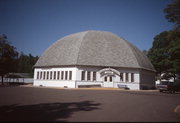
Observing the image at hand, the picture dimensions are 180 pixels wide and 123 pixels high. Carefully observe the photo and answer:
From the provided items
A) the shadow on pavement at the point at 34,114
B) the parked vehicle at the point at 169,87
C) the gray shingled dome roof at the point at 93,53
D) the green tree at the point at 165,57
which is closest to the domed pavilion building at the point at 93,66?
the gray shingled dome roof at the point at 93,53

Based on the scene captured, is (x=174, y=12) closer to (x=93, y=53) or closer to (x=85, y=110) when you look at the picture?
(x=85, y=110)

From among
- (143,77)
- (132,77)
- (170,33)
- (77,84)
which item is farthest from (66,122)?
(143,77)

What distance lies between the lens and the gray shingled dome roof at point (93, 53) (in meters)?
33.0

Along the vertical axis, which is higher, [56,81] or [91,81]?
[91,81]

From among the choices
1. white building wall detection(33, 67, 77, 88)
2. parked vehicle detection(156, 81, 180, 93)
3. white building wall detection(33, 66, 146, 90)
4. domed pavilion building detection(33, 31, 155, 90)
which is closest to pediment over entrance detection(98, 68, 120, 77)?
domed pavilion building detection(33, 31, 155, 90)

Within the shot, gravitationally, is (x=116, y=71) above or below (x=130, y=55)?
below

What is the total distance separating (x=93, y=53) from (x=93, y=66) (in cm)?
332

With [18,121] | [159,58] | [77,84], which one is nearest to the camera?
[18,121]

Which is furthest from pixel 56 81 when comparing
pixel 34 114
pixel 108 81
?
pixel 34 114

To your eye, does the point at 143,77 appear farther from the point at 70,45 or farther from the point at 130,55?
the point at 70,45

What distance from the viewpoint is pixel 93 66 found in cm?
3250

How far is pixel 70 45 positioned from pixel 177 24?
84.6ft

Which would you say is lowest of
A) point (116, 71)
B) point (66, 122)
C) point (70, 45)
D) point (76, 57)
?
point (66, 122)

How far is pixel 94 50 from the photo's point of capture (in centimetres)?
3491
